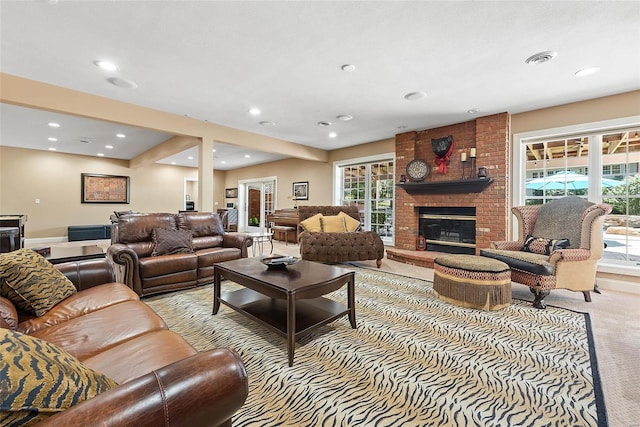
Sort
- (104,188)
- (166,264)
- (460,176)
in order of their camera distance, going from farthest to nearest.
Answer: (104,188), (460,176), (166,264)

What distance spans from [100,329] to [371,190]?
5720 millimetres

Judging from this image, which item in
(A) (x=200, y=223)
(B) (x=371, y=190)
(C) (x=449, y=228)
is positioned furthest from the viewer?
(B) (x=371, y=190)

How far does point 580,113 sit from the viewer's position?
375cm

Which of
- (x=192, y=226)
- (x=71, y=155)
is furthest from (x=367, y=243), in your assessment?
(x=71, y=155)

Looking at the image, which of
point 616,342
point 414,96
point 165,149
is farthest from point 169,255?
point 616,342

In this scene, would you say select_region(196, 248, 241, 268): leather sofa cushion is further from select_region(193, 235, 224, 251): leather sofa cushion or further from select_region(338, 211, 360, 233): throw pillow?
select_region(338, 211, 360, 233): throw pillow

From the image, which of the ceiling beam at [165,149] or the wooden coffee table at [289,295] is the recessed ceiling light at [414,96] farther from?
the ceiling beam at [165,149]

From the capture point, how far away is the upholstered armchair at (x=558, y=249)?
9.19 ft

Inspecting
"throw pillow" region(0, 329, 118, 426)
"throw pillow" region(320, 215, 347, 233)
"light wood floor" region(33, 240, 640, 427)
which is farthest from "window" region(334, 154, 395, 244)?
"throw pillow" region(0, 329, 118, 426)

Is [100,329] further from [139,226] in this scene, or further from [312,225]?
[312,225]

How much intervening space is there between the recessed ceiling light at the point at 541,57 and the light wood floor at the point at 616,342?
2455mm

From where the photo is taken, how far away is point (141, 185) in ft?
29.3

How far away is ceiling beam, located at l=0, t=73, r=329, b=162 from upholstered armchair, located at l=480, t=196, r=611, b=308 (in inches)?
173

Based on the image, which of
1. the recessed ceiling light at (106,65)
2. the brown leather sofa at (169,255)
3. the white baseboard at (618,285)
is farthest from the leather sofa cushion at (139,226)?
the white baseboard at (618,285)
